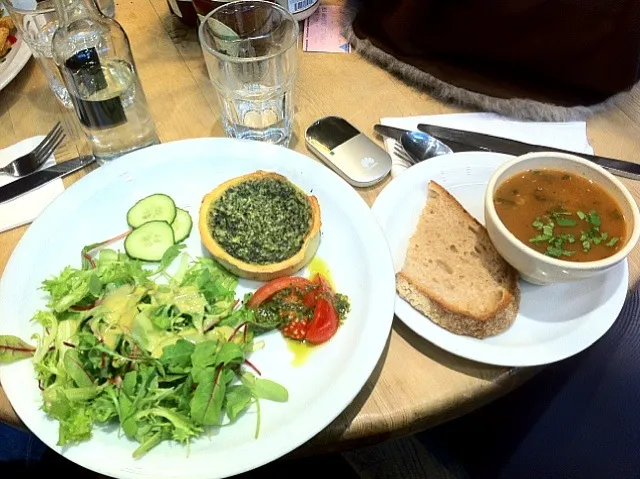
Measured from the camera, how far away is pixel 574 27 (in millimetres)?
1456

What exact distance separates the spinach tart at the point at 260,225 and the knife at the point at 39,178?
390 mm

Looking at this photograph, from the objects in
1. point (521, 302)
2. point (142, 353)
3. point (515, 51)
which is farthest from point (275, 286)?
point (515, 51)

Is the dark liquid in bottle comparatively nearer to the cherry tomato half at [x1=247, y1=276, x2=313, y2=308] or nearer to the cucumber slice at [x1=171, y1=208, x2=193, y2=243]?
the cucumber slice at [x1=171, y1=208, x2=193, y2=243]

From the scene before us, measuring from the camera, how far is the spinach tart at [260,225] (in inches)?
48.2

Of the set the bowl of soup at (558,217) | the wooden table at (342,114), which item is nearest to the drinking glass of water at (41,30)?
the wooden table at (342,114)

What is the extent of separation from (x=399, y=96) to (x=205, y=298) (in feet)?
2.79

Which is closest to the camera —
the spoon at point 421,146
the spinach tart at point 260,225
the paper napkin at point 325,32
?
the spinach tart at point 260,225

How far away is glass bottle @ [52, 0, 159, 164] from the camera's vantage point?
1.39m

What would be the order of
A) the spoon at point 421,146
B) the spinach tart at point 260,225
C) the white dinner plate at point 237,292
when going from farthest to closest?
the spoon at point 421,146 < the spinach tart at point 260,225 < the white dinner plate at point 237,292

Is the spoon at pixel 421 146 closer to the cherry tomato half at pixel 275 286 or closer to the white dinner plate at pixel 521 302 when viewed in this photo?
the white dinner plate at pixel 521 302

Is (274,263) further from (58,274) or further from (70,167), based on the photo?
(70,167)

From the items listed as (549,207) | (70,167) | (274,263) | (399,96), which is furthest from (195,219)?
(549,207)

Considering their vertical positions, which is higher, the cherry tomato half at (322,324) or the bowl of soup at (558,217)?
the bowl of soup at (558,217)

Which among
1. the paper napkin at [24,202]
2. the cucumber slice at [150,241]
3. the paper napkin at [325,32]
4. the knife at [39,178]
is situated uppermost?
the paper napkin at [325,32]
